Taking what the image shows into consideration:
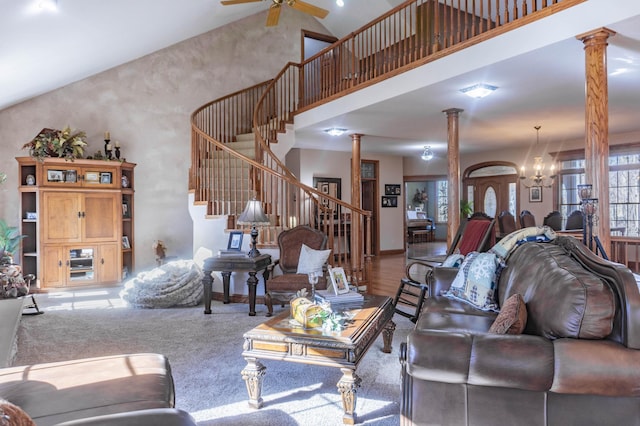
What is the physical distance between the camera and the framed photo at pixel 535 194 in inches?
360

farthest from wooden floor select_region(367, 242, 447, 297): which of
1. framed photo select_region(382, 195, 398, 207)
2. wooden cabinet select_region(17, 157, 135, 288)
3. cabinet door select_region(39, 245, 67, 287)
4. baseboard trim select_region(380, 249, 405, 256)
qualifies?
cabinet door select_region(39, 245, 67, 287)

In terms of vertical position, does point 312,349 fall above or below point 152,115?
below

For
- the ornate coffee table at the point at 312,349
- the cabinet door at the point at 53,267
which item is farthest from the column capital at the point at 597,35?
the cabinet door at the point at 53,267

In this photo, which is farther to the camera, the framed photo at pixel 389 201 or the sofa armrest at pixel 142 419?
the framed photo at pixel 389 201

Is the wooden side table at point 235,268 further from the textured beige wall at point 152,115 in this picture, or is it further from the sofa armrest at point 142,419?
the sofa armrest at point 142,419

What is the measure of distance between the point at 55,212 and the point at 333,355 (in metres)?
5.48

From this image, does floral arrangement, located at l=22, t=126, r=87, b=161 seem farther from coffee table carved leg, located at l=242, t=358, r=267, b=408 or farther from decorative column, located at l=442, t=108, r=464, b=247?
decorative column, located at l=442, t=108, r=464, b=247

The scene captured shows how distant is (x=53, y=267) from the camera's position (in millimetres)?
5965

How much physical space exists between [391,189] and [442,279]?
7.05 m

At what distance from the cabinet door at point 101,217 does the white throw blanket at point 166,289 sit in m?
1.44

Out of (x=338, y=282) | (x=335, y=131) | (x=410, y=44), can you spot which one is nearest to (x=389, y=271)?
(x=335, y=131)

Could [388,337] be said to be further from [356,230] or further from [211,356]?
[356,230]

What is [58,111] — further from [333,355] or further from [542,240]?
[542,240]

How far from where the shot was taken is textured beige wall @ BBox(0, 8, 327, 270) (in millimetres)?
6324
